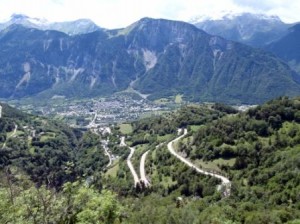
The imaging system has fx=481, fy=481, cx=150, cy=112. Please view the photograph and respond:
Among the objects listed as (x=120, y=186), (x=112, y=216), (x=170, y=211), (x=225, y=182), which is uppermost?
(x=112, y=216)

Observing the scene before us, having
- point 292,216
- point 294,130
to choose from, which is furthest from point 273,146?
point 292,216

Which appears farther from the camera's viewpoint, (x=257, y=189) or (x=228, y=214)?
(x=257, y=189)

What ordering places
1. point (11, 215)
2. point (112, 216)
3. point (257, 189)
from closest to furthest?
1. point (11, 215)
2. point (112, 216)
3. point (257, 189)

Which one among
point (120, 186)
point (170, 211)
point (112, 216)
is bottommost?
point (120, 186)

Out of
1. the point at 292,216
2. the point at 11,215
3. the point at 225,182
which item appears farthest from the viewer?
the point at 225,182

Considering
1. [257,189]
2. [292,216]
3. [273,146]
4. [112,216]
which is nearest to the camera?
[112,216]

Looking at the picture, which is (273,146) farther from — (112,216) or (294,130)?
(112,216)

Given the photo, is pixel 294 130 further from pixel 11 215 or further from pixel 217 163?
pixel 11 215

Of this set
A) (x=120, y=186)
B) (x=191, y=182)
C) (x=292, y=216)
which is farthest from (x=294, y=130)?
(x=292, y=216)

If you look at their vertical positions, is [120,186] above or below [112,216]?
below
